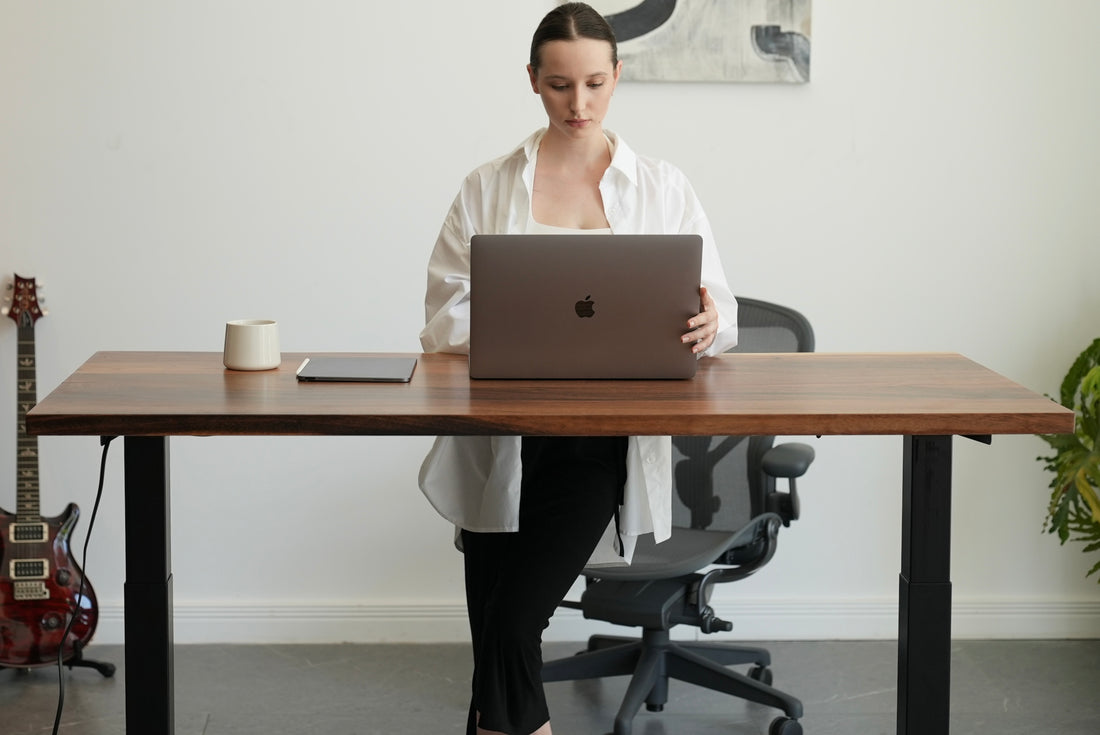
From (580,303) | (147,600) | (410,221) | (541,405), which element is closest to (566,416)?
(541,405)

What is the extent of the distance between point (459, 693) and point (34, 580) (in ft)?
3.43

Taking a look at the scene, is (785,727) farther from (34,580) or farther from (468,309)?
(34,580)

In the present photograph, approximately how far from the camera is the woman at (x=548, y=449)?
1827mm

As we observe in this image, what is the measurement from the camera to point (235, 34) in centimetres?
312

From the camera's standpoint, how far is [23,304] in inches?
121

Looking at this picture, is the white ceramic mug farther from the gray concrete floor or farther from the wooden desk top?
the gray concrete floor

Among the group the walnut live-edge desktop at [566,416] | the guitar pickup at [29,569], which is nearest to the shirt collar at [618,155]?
the walnut live-edge desktop at [566,416]

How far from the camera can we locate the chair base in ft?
8.97

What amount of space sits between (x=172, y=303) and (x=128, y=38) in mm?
661

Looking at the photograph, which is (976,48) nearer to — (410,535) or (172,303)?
(410,535)

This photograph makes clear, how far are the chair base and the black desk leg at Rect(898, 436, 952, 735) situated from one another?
0.93m

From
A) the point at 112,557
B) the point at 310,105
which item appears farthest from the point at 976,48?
the point at 112,557

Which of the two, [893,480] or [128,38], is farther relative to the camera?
[893,480]

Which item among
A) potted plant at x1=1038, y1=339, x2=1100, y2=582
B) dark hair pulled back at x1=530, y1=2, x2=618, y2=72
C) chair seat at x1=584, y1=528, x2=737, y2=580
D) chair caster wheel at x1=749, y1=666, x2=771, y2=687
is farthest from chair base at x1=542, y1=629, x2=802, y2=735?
dark hair pulled back at x1=530, y1=2, x2=618, y2=72
